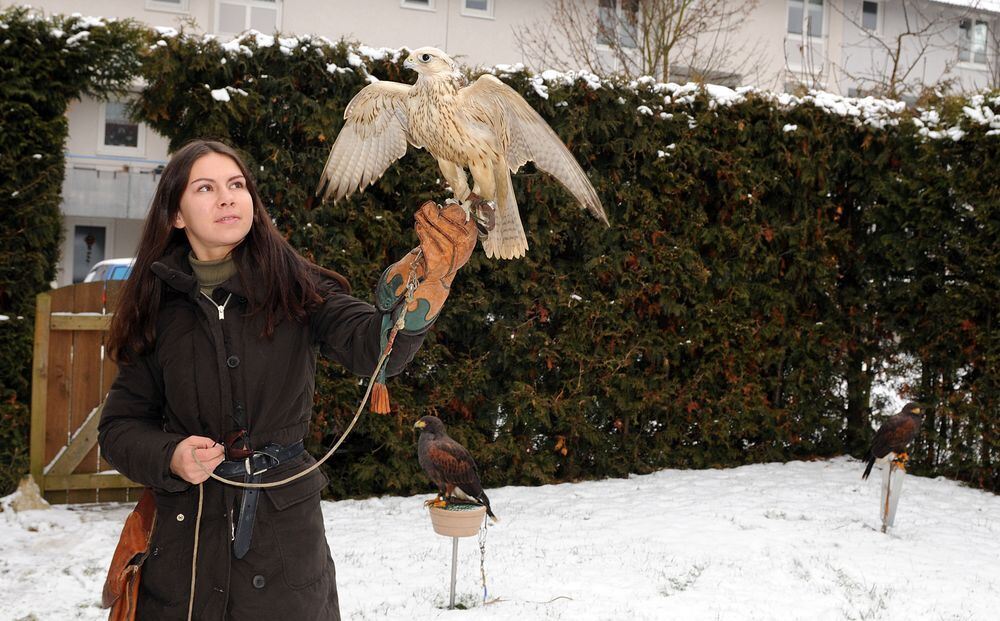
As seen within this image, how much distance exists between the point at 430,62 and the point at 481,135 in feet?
0.73

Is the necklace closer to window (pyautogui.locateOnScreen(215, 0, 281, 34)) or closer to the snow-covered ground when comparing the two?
the snow-covered ground

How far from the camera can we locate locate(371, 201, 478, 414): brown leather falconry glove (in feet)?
5.74

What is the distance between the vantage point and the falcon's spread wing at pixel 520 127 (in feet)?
6.72

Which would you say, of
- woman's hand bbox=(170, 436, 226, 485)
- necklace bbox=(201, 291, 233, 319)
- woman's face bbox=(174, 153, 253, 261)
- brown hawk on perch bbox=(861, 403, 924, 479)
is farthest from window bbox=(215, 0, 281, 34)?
woman's hand bbox=(170, 436, 226, 485)

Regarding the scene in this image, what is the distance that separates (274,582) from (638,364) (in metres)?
4.69

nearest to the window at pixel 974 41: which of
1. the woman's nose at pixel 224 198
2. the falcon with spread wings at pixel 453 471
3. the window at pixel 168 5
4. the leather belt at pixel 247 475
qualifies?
the window at pixel 168 5

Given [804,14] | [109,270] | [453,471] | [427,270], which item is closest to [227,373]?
[427,270]

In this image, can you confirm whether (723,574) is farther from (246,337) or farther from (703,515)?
(246,337)

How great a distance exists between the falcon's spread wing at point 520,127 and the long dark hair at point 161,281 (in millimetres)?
588

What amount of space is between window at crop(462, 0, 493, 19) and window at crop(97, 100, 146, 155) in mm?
7193

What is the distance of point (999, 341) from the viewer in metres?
5.92

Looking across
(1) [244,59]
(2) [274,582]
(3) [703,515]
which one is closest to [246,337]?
(2) [274,582]

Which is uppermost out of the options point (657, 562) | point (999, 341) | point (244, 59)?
point (244, 59)

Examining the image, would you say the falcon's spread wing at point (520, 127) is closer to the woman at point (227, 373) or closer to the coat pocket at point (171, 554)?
the woman at point (227, 373)
